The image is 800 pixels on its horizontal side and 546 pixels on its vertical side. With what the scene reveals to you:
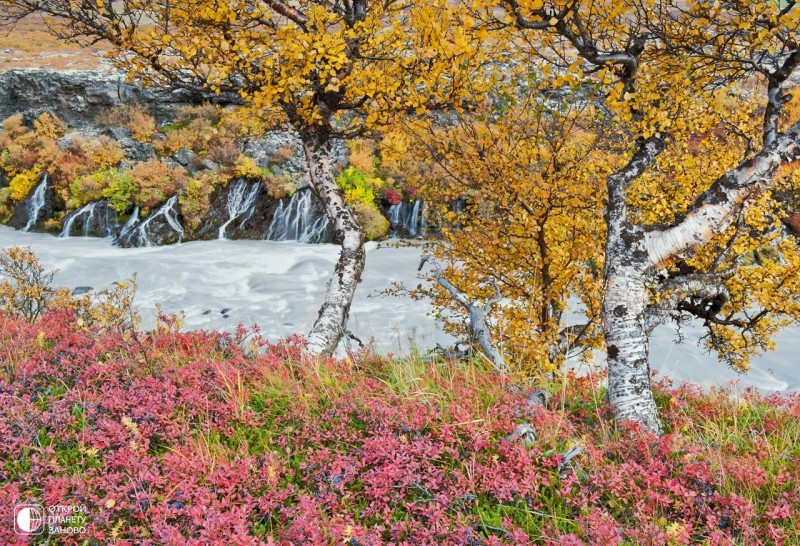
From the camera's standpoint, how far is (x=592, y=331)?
304 inches

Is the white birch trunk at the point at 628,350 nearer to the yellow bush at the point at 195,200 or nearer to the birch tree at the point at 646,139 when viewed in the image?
the birch tree at the point at 646,139

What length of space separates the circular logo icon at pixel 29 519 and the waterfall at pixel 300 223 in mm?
19251

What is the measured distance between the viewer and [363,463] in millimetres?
3203

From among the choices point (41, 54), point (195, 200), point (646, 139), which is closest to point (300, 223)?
point (195, 200)

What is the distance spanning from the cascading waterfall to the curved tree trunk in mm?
16581

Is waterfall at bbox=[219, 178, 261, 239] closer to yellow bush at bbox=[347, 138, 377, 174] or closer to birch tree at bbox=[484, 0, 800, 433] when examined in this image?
yellow bush at bbox=[347, 138, 377, 174]

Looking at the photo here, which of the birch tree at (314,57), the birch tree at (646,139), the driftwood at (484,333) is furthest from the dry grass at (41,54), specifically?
the birch tree at (646,139)

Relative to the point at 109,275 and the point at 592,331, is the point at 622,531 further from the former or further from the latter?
the point at 109,275

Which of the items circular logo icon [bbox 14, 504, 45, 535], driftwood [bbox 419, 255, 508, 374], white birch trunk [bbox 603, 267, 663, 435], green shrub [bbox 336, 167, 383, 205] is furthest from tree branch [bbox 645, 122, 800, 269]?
green shrub [bbox 336, 167, 383, 205]

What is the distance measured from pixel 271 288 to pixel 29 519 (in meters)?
15.8

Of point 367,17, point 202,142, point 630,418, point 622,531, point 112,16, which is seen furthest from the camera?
point 202,142

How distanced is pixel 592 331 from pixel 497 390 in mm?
4123

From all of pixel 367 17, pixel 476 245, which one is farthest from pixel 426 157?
pixel 367 17

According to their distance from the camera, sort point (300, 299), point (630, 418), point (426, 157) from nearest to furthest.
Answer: point (630, 418), point (426, 157), point (300, 299)
